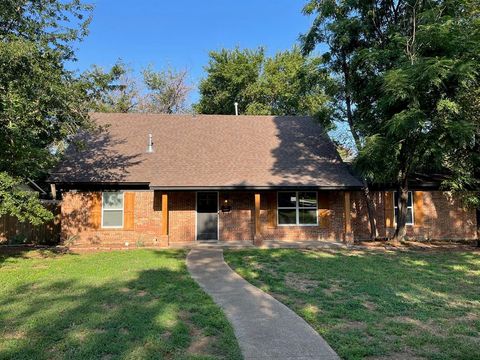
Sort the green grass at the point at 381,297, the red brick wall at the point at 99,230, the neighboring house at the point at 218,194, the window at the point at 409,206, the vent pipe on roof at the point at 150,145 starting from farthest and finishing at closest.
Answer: the vent pipe on roof at the point at 150,145 < the window at the point at 409,206 < the red brick wall at the point at 99,230 < the neighboring house at the point at 218,194 < the green grass at the point at 381,297

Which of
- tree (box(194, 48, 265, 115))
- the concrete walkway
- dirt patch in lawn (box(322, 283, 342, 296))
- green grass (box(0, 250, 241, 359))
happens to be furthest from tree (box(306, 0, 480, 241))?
tree (box(194, 48, 265, 115))

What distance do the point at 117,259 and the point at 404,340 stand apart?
8763 mm

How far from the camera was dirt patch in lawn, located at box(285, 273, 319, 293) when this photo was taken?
8242mm

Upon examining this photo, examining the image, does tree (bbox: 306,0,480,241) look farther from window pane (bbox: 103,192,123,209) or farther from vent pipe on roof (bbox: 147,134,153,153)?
window pane (bbox: 103,192,123,209)

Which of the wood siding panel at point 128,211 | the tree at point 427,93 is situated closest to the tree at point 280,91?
the tree at point 427,93

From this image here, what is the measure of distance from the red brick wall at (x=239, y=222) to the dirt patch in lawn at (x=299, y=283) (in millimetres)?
7270

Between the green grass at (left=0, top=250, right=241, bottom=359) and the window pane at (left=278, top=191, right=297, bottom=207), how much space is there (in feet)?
24.4

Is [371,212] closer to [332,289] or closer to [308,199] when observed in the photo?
[308,199]

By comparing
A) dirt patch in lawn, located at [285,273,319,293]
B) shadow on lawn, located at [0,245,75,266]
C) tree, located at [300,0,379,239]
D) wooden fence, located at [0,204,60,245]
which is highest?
tree, located at [300,0,379,239]

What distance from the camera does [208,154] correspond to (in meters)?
17.8

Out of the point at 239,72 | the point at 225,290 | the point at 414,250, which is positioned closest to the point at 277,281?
the point at 225,290

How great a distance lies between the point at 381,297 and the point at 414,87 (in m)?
8.30

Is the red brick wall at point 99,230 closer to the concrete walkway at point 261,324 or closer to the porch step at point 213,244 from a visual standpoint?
the porch step at point 213,244

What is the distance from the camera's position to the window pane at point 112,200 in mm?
16266
